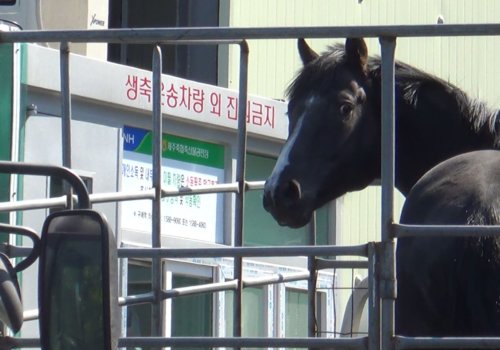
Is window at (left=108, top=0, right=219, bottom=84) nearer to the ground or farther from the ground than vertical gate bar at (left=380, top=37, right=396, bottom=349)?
farther from the ground

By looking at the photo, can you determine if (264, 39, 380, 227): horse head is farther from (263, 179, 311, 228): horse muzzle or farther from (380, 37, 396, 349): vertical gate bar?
(380, 37, 396, 349): vertical gate bar

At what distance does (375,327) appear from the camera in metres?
3.57

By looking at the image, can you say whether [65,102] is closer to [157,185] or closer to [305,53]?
[157,185]

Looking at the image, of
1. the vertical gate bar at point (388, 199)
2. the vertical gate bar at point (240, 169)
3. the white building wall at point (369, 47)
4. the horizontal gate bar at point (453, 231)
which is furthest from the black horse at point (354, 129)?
the white building wall at point (369, 47)

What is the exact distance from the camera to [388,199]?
3555 millimetres

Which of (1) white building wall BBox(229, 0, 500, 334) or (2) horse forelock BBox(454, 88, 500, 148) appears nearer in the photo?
(2) horse forelock BBox(454, 88, 500, 148)

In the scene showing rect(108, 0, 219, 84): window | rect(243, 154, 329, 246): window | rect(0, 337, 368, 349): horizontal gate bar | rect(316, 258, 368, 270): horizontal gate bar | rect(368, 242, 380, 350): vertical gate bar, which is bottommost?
rect(0, 337, 368, 349): horizontal gate bar

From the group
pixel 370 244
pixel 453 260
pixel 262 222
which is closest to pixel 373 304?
pixel 370 244

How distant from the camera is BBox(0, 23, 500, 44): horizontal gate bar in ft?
11.5

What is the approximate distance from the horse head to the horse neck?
0.13 metres

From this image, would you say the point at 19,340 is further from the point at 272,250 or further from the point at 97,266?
the point at 97,266

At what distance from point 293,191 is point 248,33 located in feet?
5.72

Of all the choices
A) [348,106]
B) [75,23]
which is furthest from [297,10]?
[348,106]

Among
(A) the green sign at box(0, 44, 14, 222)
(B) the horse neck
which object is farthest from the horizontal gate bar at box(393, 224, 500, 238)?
(A) the green sign at box(0, 44, 14, 222)
